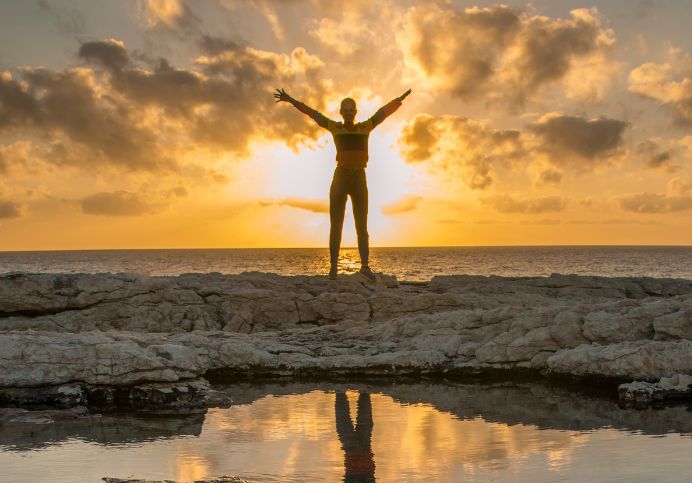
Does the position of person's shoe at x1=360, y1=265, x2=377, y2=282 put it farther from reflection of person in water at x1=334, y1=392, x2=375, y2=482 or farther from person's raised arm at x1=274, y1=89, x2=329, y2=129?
reflection of person in water at x1=334, y1=392, x2=375, y2=482

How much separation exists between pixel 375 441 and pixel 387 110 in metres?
10.5

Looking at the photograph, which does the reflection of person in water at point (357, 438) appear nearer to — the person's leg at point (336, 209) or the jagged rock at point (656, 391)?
the jagged rock at point (656, 391)

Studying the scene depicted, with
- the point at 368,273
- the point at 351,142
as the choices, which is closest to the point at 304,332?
the point at 368,273

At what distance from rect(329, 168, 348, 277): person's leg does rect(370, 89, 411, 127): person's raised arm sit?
1.39 metres

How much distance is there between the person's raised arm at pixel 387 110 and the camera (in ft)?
55.3

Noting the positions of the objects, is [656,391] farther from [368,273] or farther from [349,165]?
[349,165]

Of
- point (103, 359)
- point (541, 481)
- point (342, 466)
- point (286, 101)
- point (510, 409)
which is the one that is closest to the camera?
point (541, 481)

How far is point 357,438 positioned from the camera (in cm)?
765

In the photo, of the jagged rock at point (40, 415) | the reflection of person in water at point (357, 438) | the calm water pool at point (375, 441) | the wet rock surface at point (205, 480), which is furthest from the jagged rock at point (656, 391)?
the jagged rock at point (40, 415)

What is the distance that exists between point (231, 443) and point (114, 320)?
24.2 feet

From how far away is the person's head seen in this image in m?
16.8

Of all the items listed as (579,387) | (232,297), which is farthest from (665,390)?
(232,297)

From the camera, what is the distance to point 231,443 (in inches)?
295

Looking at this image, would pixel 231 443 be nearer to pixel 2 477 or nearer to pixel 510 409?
pixel 2 477
